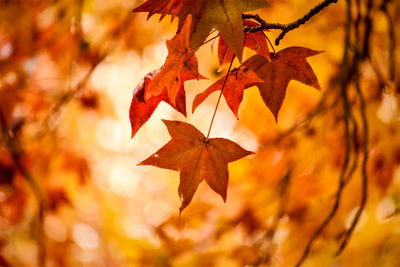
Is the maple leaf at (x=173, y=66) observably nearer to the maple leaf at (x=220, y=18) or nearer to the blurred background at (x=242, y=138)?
the maple leaf at (x=220, y=18)

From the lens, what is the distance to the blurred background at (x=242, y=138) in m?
1.29

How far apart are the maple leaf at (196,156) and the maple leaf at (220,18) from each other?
174 millimetres

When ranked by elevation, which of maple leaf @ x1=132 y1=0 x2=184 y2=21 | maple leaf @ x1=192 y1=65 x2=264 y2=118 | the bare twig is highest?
maple leaf @ x1=132 y1=0 x2=184 y2=21

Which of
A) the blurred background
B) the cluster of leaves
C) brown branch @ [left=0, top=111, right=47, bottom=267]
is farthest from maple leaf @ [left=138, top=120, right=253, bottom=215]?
brown branch @ [left=0, top=111, right=47, bottom=267]

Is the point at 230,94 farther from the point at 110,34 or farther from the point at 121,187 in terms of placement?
the point at 121,187

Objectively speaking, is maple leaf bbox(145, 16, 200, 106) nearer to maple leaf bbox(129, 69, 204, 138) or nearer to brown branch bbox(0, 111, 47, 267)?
maple leaf bbox(129, 69, 204, 138)

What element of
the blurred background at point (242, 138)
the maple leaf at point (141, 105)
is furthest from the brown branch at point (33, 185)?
the maple leaf at point (141, 105)

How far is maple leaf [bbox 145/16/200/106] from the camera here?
55cm

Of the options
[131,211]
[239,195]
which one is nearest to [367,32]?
[239,195]

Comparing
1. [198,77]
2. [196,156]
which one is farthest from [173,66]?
[196,156]

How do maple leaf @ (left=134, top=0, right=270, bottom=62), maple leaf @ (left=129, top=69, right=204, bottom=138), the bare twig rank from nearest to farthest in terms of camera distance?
1. maple leaf @ (left=134, top=0, right=270, bottom=62)
2. maple leaf @ (left=129, top=69, right=204, bottom=138)
3. the bare twig

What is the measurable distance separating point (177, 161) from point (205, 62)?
59.2 inches

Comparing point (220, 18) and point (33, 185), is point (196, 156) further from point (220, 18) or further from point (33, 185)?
point (33, 185)

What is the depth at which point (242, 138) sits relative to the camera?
1856 millimetres
